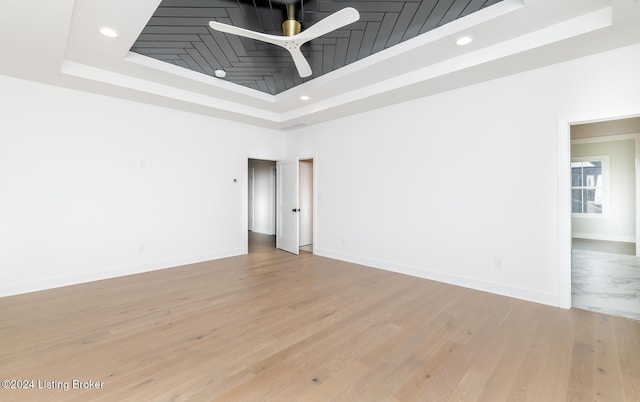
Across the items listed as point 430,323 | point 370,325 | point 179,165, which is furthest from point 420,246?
point 179,165

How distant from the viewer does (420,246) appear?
4477 millimetres

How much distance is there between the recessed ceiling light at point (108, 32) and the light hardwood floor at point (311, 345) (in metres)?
2.93

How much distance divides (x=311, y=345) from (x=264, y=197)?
7.06 m

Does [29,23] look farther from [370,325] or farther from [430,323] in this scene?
[430,323]

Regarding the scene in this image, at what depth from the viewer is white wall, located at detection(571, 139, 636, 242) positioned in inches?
279

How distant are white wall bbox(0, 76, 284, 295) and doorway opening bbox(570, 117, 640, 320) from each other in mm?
6371

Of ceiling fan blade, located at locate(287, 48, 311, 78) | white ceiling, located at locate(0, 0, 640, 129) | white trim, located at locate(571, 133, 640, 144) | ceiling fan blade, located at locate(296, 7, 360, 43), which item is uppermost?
white ceiling, located at locate(0, 0, 640, 129)

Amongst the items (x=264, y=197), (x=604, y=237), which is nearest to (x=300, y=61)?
(x=264, y=197)

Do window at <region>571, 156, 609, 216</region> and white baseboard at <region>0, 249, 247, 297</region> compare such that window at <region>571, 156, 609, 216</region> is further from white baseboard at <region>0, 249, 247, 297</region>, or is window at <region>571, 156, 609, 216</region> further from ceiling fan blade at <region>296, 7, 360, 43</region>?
white baseboard at <region>0, 249, 247, 297</region>

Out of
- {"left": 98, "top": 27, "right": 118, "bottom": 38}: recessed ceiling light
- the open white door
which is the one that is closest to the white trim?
the open white door

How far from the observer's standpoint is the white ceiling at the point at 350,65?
249 centimetres

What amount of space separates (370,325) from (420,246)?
2.04 metres

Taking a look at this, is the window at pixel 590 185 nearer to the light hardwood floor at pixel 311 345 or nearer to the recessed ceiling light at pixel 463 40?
the light hardwood floor at pixel 311 345

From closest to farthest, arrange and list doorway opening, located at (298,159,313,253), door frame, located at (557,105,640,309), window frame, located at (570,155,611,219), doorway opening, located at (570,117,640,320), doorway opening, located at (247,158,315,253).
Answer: door frame, located at (557,105,640,309), doorway opening, located at (570,117,640,320), doorway opening, located at (247,158,315,253), doorway opening, located at (298,159,313,253), window frame, located at (570,155,611,219)
